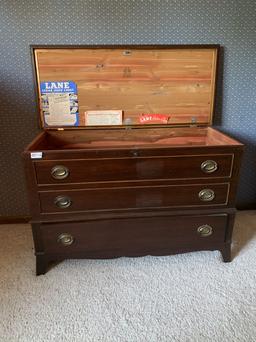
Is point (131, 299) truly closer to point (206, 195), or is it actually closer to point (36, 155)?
point (206, 195)

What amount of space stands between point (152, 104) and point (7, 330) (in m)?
1.43

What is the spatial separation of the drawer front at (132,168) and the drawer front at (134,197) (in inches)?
2.5

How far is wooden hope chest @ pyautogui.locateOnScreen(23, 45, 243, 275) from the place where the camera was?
4.11ft

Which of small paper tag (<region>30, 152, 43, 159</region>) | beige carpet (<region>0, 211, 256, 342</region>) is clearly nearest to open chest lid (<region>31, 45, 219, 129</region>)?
small paper tag (<region>30, 152, 43, 159</region>)

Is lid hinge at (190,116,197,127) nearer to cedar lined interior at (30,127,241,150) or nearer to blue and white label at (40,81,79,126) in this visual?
cedar lined interior at (30,127,241,150)

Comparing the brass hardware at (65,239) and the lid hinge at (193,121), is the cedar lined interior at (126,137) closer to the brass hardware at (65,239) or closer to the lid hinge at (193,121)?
the lid hinge at (193,121)

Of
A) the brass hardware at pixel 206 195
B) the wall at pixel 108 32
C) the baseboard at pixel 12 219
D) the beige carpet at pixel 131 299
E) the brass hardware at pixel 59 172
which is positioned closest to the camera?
the beige carpet at pixel 131 299

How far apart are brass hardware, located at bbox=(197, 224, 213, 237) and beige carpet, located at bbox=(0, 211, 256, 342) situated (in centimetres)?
20

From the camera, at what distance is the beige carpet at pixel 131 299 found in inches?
42.8

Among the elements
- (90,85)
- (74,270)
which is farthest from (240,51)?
(74,270)

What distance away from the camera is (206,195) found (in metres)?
1.36

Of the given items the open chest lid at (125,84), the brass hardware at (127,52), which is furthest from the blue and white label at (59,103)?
the brass hardware at (127,52)

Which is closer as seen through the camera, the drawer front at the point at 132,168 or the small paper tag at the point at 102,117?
the drawer front at the point at 132,168

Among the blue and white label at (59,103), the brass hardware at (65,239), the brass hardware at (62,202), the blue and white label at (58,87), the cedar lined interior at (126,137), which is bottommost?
the brass hardware at (65,239)
